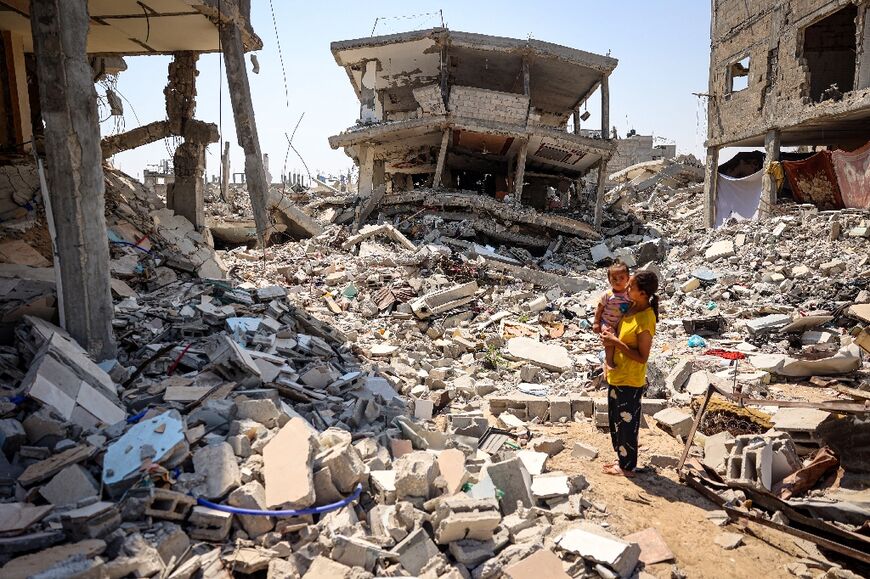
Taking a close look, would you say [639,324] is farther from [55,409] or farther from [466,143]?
[466,143]

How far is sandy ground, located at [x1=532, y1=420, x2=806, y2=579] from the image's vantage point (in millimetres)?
3021

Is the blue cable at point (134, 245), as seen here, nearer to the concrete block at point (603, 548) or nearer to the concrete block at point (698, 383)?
the concrete block at point (603, 548)

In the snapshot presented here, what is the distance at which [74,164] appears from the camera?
14.6 ft

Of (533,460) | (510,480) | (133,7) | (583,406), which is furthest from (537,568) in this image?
(133,7)

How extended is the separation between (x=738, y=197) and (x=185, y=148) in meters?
15.4

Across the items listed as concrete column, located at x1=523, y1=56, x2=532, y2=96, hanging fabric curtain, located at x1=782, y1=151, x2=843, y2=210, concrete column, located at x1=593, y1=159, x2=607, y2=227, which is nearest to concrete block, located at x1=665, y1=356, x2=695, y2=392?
hanging fabric curtain, located at x1=782, y1=151, x2=843, y2=210

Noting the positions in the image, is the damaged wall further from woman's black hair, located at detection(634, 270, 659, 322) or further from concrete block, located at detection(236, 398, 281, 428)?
concrete block, located at detection(236, 398, 281, 428)

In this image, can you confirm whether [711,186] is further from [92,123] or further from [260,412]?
[92,123]

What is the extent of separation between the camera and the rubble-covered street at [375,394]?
288 centimetres

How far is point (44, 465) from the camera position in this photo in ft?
9.91

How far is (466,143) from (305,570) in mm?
16954

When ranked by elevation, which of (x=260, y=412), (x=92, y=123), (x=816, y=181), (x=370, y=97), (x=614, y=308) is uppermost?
(x=370, y=97)

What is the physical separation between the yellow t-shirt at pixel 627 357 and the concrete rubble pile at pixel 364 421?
0.86 m

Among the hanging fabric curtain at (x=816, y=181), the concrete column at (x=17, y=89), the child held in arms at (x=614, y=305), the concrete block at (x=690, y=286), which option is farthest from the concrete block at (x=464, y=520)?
the hanging fabric curtain at (x=816, y=181)
